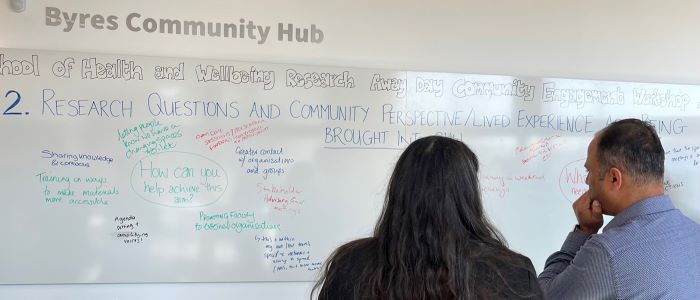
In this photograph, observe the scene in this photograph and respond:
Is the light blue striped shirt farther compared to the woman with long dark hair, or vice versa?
the light blue striped shirt

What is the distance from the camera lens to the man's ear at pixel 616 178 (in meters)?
1.36

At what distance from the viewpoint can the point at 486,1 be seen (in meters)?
3.02

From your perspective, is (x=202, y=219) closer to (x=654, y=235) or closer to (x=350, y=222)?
(x=350, y=222)

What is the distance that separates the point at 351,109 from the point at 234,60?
64 centimetres

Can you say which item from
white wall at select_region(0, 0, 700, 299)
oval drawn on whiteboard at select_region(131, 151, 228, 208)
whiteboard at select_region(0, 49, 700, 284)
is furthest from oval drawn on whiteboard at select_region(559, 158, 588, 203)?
oval drawn on whiteboard at select_region(131, 151, 228, 208)

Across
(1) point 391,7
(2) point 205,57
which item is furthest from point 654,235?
(2) point 205,57

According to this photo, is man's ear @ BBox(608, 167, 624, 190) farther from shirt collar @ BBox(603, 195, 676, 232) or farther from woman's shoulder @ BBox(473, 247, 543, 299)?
woman's shoulder @ BBox(473, 247, 543, 299)

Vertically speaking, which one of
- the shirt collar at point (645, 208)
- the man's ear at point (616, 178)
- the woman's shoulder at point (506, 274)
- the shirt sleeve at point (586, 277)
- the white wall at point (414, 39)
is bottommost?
the shirt sleeve at point (586, 277)

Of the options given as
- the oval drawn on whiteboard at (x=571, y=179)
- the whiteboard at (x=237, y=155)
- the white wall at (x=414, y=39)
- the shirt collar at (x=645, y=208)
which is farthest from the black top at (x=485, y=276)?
the oval drawn on whiteboard at (x=571, y=179)

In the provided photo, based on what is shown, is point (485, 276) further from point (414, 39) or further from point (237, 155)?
point (414, 39)

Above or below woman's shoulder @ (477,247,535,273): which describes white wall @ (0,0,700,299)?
above

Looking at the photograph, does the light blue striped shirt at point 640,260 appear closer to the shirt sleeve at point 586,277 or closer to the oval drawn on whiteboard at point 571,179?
the shirt sleeve at point 586,277

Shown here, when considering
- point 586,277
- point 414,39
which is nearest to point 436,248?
point 586,277

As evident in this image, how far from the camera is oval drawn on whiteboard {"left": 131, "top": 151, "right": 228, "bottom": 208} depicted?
268 cm
